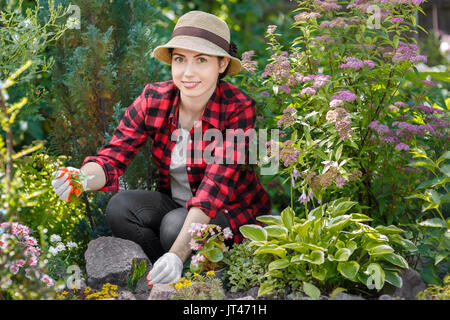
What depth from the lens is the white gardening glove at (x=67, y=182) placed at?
2.35 m

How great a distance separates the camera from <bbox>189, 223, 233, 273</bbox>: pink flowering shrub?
91.4 inches

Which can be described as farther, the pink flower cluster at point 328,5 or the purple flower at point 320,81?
the pink flower cluster at point 328,5

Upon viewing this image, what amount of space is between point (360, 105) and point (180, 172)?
100cm

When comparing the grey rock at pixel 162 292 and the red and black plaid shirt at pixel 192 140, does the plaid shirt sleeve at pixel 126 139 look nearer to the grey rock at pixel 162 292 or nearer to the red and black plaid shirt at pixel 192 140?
the red and black plaid shirt at pixel 192 140

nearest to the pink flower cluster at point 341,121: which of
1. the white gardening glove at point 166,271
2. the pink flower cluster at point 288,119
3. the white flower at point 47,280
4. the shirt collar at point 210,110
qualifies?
the pink flower cluster at point 288,119

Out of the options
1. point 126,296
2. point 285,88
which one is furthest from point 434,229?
point 126,296

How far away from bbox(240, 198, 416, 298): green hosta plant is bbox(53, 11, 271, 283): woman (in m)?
0.37

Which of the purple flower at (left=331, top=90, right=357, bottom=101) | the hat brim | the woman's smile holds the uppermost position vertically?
the hat brim

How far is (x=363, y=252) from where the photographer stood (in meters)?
2.24

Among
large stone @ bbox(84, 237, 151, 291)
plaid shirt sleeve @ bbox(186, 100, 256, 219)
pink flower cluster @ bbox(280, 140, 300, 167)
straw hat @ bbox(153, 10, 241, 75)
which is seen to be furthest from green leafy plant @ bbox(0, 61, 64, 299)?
pink flower cluster @ bbox(280, 140, 300, 167)

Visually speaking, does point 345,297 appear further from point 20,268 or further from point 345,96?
point 20,268

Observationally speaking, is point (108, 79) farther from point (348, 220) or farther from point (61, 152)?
point (348, 220)

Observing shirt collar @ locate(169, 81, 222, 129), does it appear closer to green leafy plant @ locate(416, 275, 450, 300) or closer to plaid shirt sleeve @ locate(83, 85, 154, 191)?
plaid shirt sleeve @ locate(83, 85, 154, 191)

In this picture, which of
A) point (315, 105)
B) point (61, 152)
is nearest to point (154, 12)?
point (61, 152)
